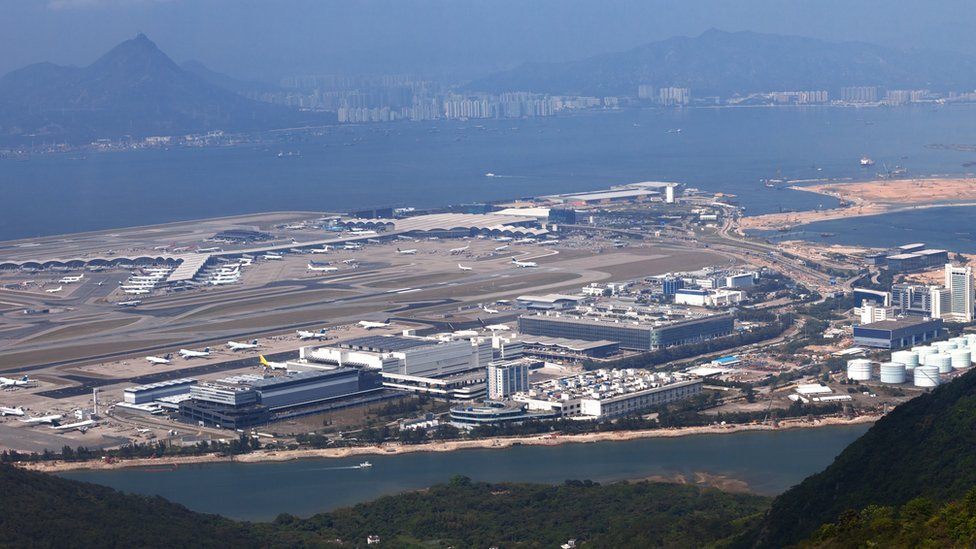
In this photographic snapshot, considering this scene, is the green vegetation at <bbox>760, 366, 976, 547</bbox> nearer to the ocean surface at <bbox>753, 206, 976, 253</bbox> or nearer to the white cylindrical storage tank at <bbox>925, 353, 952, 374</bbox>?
the white cylindrical storage tank at <bbox>925, 353, 952, 374</bbox>

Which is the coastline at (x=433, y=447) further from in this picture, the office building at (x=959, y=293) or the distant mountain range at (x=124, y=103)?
the distant mountain range at (x=124, y=103)

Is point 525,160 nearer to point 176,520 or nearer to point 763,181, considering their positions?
point 763,181

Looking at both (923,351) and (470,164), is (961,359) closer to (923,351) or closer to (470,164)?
(923,351)

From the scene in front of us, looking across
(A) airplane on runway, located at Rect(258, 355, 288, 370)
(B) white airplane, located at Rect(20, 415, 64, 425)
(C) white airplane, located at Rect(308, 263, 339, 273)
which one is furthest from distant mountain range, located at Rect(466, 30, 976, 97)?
(B) white airplane, located at Rect(20, 415, 64, 425)

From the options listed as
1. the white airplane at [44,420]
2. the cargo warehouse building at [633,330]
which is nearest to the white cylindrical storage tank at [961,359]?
the cargo warehouse building at [633,330]

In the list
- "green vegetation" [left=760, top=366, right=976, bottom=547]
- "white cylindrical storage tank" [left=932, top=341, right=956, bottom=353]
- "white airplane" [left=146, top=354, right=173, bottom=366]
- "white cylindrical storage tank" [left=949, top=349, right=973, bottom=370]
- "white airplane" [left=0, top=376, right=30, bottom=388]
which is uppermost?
"green vegetation" [left=760, top=366, right=976, bottom=547]

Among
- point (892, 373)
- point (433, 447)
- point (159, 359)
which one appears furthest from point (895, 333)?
point (159, 359)
